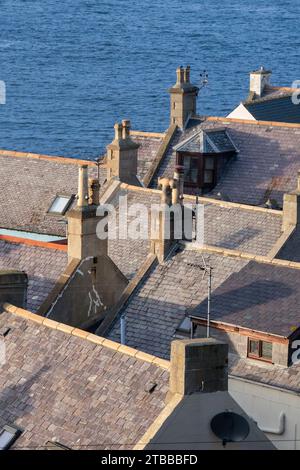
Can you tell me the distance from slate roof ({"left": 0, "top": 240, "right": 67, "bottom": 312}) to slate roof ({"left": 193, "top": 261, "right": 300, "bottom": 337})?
18.8ft

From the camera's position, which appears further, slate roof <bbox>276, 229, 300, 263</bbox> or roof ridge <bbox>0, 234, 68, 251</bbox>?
slate roof <bbox>276, 229, 300, 263</bbox>

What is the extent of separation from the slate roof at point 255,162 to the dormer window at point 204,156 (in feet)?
1.58

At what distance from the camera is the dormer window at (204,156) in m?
77.1

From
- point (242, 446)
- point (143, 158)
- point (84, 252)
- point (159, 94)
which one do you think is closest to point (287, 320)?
point (84, 252)

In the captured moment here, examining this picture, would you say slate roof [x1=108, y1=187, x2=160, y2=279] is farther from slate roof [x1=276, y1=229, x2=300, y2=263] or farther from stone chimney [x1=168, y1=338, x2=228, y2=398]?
stone chimney [x1=168, y1=338, x2=228, y2=398]

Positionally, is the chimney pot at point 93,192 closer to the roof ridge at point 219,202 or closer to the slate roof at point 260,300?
the slate roof at point 260,300

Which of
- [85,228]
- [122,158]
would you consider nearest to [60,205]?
[122,158]

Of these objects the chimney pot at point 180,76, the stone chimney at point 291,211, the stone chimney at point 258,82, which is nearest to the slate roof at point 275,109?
the stone chimney at point 258,82

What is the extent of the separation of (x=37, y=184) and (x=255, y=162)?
1102 centimetres

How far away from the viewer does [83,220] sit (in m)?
55.2

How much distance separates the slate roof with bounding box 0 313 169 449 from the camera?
42.5 m

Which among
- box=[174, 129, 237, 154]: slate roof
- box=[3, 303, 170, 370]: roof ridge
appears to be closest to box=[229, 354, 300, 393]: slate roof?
box=[3, 303, 170, 370]: roof ridge
